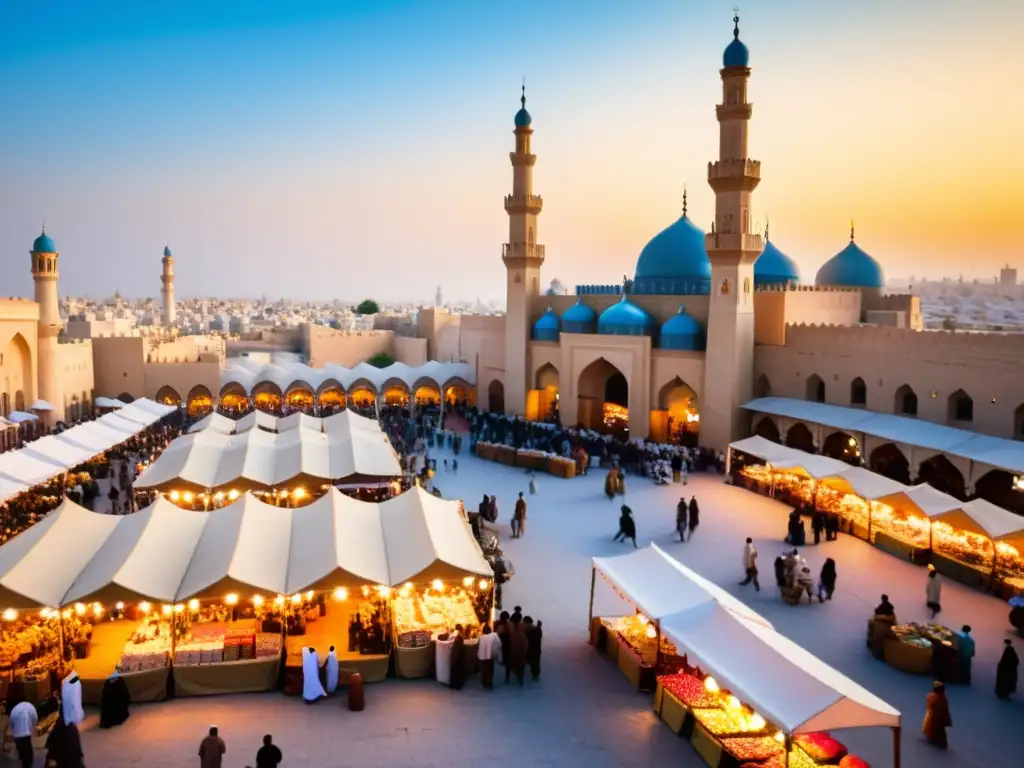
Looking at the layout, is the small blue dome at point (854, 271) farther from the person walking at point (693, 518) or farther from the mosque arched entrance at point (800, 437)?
the person walking at point (693, 518)

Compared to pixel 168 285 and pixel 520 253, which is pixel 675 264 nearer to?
pixel 520 253

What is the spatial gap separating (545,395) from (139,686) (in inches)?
847

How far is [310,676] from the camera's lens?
8305 mm

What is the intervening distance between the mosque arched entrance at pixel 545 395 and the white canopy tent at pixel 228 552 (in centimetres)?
1793

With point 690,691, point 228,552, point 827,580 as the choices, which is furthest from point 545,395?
point 690,691

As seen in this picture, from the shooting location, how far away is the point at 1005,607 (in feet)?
37.1

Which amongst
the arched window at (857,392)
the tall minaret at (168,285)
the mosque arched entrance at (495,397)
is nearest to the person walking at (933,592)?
the arched window at (857,392)

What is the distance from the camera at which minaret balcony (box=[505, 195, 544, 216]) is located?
95.6ft

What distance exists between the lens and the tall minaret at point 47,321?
2520 cm

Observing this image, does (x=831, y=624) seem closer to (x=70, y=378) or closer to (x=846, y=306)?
(x=846, y=306)

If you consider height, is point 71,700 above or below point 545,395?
below

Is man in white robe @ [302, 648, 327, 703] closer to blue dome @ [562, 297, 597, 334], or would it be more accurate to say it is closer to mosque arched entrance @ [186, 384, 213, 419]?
blue dome @ [562, 297, 597, 334]

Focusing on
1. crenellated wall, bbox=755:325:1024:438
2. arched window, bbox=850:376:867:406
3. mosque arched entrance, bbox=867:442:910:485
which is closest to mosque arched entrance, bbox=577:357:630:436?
crenellated wall, bbox=755:325:1024:438

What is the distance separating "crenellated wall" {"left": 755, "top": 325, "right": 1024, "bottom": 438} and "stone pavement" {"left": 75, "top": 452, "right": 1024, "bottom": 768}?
6.07 meters
